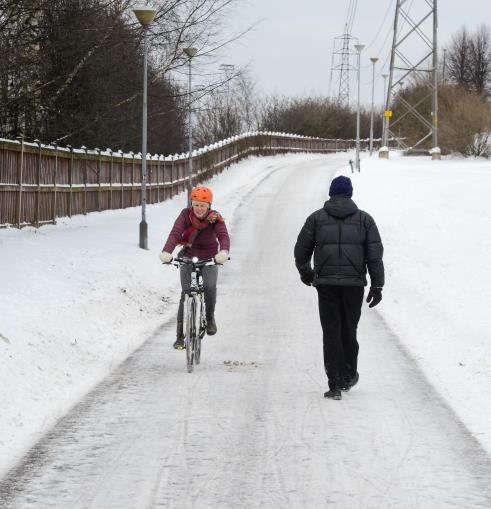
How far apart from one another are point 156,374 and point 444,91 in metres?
67.1

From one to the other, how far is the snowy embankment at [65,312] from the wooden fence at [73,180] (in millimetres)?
574

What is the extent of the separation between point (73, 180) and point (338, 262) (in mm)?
18948

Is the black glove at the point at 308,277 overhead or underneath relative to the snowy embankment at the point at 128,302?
overhead

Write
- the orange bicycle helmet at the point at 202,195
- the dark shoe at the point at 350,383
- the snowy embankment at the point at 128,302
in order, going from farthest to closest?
the orange bicycle helmet at the point at 202,195
the dark shoe at the point at 350,383
the snowy embankment at the point at 128,302

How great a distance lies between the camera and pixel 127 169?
33.6m

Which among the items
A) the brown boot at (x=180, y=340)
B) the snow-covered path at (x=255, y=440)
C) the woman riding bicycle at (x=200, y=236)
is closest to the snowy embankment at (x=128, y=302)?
the snow-covered path at (x=255, y=440)

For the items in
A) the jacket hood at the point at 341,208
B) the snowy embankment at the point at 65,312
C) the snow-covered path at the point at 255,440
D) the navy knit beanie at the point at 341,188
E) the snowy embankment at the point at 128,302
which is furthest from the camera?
the snowy embankment at the point at 128,302

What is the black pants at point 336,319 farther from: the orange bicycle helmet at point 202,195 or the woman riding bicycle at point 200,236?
the orange bicycle helmet at point 202,195

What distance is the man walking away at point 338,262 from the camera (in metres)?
9.11

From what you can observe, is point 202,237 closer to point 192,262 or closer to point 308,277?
point 192,262

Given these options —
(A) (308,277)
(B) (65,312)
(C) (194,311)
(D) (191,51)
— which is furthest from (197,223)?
(D) (191,51)

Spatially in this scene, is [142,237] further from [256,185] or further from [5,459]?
[256,185]

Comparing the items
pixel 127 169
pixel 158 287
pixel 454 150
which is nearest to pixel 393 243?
pixel 158 287

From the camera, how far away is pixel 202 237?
11.0 m
